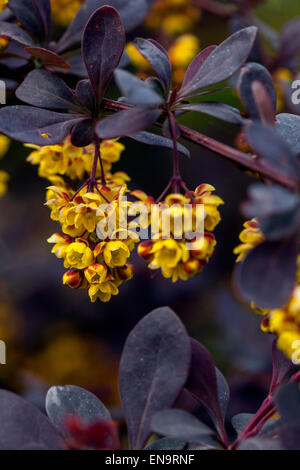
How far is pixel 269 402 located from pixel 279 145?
0.39 m

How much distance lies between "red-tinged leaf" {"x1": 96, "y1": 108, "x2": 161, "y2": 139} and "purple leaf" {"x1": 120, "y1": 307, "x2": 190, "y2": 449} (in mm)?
257

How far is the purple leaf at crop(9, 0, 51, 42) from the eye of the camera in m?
1.01

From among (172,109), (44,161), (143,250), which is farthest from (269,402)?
(44,161)

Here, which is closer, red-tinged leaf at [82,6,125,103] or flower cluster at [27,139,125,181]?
red-tinged leaf at [82,6,125,103]

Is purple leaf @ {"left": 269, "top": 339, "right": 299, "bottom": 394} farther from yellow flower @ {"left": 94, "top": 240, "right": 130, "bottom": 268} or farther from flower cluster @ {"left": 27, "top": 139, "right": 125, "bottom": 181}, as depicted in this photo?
flower cluster @ {"left": 27, "top": 139, "right": 125, "bottom": 181}

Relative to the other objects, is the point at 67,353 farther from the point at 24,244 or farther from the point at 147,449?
the point at 147,449

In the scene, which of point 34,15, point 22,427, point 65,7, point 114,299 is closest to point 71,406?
point 22,427

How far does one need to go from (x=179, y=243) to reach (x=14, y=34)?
51 cm

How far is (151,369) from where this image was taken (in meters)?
0.76

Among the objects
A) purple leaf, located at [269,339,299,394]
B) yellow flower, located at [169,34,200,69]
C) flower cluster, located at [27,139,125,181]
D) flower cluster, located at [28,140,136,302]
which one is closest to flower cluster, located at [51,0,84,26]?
yellow flower, located at [169,34,200,69]

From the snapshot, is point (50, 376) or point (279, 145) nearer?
point (279, 145)

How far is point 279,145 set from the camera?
0.64m

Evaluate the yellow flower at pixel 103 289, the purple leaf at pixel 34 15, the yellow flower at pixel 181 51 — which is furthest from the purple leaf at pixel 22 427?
the yellow flower at pixel 181 51

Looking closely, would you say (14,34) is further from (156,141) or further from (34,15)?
(156,141)
